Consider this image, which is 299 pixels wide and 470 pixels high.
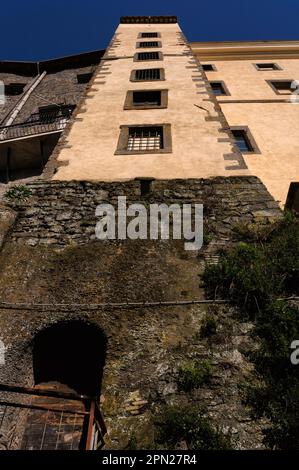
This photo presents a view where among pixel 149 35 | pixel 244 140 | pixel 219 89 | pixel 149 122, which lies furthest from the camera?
pixel 149 35

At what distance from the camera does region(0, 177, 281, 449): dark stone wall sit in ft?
13.7

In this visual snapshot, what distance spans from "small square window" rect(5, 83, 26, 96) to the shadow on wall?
697 inches

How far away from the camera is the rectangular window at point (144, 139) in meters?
9.20

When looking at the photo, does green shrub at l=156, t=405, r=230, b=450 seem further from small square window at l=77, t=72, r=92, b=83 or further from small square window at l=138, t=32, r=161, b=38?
small square window at l=138, t=32, r=161, b=38

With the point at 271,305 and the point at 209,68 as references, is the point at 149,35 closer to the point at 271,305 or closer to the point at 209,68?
A: the point at 209,68

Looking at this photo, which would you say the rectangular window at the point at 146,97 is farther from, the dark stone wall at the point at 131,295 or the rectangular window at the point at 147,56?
the dark stone wall at the point at 131,295

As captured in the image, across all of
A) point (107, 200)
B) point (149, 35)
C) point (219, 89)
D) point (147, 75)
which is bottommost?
point (107, 200)

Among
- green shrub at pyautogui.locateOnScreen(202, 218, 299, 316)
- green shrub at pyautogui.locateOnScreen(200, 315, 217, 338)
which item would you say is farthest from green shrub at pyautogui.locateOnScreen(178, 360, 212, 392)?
green shrub at pyautogui.locateOnScreen(202, 218, 299, 316)

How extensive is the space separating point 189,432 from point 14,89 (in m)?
20.2

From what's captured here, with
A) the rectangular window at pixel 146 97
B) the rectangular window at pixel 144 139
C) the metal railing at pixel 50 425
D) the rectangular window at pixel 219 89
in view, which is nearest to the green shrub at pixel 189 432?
the metal railing at pixel 50 425

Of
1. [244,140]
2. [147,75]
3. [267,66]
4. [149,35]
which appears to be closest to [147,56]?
[147,75]

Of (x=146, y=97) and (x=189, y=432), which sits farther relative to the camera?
(x=146, y=97)

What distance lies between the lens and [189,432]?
379 centimetres
